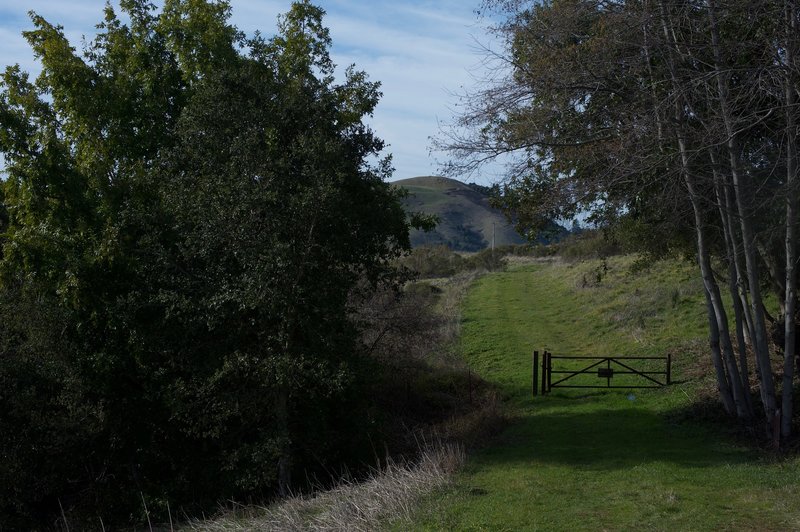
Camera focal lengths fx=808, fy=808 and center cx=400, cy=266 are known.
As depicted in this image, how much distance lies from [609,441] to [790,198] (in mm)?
6308

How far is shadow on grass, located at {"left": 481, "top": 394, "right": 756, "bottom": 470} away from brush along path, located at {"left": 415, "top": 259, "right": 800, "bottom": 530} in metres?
0.03

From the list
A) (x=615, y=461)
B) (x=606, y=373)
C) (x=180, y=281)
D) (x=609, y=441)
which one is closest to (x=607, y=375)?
(x=606, y=373)

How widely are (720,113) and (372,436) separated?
403 inches

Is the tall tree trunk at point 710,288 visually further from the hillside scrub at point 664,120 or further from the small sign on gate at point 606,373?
the small sign on gate at point 606,373

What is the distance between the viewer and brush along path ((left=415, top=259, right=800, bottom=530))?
1010 centimetres

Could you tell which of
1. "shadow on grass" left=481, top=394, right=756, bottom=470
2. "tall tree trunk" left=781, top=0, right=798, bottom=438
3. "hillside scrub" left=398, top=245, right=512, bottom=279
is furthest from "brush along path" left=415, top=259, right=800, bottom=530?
"hillside scrub" left=398, top=245, right=512, bottom=279

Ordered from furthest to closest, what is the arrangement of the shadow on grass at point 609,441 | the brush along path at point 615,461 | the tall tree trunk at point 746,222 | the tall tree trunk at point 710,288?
1. the shadow on grass at point 609,441
2. the tall tree trunk at point 710,288
3. the tall tree trunk at point 746,222
4. the brush along path at point 615,461

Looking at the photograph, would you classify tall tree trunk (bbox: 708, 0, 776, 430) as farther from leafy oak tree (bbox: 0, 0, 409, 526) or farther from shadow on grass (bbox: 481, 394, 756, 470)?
leafy oak tree (bbox: 0, 0, 409, 526)

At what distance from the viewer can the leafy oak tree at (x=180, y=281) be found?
16062mm

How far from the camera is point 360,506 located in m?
11.8

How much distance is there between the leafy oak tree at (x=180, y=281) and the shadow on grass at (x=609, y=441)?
3.77m

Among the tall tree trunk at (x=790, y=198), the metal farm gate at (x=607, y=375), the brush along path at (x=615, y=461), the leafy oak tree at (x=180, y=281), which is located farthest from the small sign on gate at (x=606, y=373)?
the tall tree trunk at (x=790, y=198)

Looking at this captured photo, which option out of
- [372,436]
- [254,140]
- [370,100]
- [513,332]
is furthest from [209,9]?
[513,332]

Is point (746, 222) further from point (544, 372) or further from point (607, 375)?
point (544, 372)
